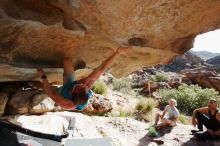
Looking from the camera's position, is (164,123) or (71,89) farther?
(164,123)

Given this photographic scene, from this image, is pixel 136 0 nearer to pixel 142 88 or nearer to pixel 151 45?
pixel 151 45

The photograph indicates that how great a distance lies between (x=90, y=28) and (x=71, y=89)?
1.00m

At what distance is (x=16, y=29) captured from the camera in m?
4.70

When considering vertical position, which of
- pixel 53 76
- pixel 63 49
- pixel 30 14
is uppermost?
pixel 30 14

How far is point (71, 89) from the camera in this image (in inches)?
207

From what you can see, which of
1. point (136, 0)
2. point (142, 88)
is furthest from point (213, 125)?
point (142, 88)

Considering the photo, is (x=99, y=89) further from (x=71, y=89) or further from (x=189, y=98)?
(x=71, y=89)

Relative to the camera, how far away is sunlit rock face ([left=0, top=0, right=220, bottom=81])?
450 centimetres

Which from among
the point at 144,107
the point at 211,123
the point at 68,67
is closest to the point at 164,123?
the point at 211,123

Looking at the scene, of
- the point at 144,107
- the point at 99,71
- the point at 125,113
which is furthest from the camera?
the point at 144,107

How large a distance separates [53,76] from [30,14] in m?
2.02

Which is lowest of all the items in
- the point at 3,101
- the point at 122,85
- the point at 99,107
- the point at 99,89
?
the point at 99,107

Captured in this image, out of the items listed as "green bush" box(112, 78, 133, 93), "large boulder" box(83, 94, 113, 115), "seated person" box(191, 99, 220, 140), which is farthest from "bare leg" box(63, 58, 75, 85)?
"green bush" box(112, 78, 133, 93)

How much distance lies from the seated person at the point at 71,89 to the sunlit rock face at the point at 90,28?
23 cm
